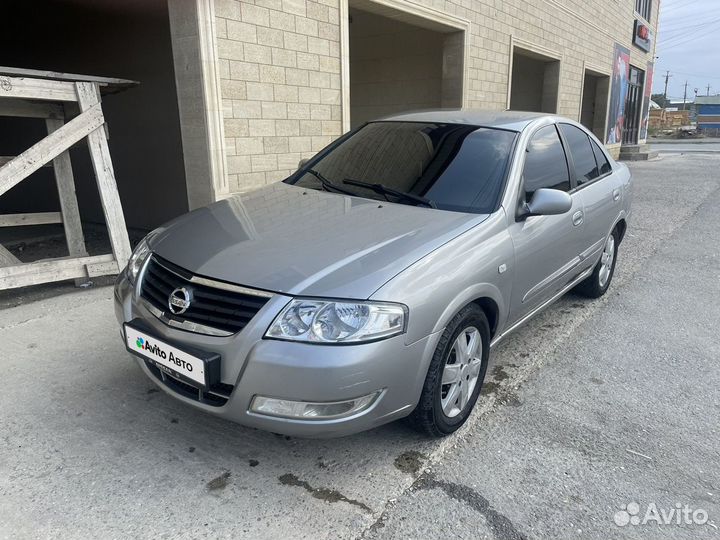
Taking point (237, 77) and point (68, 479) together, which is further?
point (237, 77)

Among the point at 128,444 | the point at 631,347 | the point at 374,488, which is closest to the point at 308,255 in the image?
the point at 374,488

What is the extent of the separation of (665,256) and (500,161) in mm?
4520

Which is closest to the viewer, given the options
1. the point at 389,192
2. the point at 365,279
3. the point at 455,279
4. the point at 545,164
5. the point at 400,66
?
the point at 365,279

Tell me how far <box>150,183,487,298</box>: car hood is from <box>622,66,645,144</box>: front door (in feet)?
81.0

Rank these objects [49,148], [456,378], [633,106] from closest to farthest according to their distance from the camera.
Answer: [456,378], [49,148], [633,106]

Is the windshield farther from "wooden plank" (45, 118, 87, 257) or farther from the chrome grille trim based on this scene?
"wooden plank" (45, 118, 87, 257)

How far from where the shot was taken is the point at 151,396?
119 inches

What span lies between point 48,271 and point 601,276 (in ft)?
16.3

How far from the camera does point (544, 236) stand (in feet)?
10.8

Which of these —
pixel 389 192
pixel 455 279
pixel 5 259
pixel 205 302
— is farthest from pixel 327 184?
pixel 5 259

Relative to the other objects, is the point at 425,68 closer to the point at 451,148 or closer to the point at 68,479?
the point at 451,148

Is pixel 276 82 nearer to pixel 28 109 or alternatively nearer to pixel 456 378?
pixel 28 109

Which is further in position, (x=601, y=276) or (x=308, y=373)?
(x=601, y=276)

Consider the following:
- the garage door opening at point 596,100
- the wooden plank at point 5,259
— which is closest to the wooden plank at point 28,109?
the wooden plank at point 5,259
